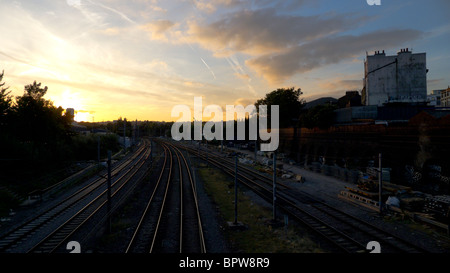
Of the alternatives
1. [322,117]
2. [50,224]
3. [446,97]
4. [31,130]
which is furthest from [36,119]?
[446,97]

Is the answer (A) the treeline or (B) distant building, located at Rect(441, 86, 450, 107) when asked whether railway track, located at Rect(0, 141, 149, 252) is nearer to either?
(A) the treeline

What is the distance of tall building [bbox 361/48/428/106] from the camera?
4544 centimetres

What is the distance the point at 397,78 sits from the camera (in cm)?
4734

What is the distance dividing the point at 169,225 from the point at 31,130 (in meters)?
28.8

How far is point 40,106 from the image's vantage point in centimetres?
3216

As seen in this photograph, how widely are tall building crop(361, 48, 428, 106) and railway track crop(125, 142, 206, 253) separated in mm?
41470

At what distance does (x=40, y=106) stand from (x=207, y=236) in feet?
105

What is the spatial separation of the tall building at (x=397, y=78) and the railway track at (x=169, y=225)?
136 feet

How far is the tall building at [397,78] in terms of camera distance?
45.4 metres
